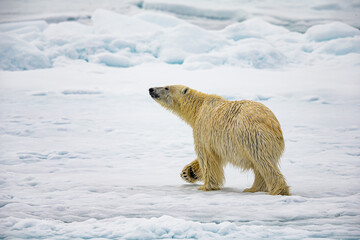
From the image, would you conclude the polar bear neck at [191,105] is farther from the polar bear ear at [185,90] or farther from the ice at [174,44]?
the ice at [174,44]

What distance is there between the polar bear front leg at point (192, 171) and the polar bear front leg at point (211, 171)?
1.50 feet

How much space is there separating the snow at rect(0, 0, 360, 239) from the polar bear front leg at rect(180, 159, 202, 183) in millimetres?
175

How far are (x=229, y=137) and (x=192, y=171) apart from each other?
1.21 m

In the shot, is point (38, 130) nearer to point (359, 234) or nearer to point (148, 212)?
point (148, 212)

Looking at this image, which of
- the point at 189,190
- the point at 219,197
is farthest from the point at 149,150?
the point at 219,197

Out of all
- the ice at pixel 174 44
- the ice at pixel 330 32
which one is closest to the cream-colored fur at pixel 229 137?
the ice at pixel 174 44

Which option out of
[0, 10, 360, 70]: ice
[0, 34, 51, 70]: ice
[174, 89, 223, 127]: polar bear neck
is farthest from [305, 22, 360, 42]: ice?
[174, 89, 223, 127]: polar bear neck

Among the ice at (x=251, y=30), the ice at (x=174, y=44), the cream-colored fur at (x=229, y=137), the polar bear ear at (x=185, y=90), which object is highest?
the ice at (x=251, y=30)

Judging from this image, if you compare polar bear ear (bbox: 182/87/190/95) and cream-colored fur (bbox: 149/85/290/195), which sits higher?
polar bear ear (bbox: 182/87/190/95)

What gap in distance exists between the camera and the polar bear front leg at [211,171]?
18.8 ft

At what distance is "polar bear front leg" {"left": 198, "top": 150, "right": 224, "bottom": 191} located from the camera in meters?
5.72

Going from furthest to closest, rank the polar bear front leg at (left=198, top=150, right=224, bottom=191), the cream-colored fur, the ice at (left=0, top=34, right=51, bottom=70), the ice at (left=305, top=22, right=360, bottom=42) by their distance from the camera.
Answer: the ice at (left=305, top=22, right=360, bottom=42), the ice at (left=0, top=34, right=51, bottom=70), the polar bear front leg at (left=198, top=150, right=224, bottom=191), the cream-colored fur

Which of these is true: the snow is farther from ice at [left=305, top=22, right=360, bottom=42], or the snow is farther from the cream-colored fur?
the cream-colored fur

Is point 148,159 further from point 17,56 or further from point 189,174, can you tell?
point 17,56
